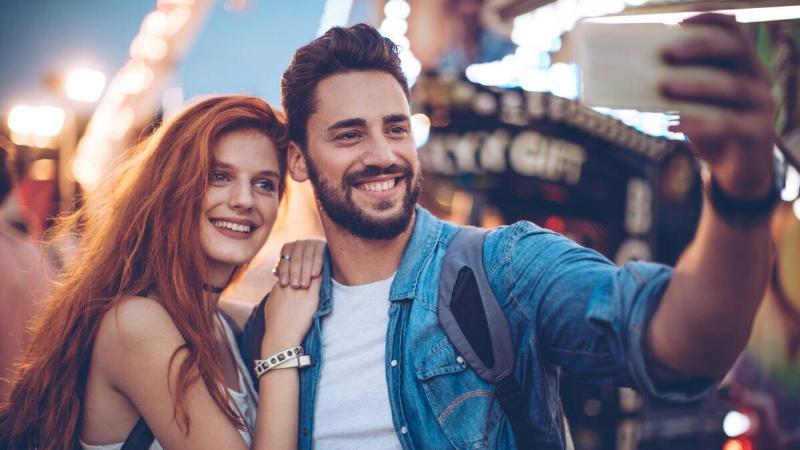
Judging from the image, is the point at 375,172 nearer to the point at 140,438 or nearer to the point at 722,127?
the point at 140,438

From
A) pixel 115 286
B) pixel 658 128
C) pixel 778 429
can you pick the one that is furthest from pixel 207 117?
pixel 658 128

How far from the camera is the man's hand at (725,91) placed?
45.2 inches

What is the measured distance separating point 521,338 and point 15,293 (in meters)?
2.80

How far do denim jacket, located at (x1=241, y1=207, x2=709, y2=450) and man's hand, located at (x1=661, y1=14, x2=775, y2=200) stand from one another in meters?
0.41

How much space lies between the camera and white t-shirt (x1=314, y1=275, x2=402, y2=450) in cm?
216

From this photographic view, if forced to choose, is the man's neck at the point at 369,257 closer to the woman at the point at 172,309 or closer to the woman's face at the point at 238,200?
the woman at the point at 172,309

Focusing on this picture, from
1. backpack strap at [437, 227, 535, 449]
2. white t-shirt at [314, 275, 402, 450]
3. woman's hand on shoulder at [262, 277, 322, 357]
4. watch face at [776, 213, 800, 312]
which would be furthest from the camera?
watch face at [776, 213, 800, 312]

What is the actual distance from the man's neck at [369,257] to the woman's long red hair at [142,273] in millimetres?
562

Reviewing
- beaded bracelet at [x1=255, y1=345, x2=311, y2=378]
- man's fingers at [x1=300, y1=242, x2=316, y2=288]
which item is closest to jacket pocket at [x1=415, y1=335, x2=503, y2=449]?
beaded bracelet at [x1=255, y1=345, x2=311, y2=378]

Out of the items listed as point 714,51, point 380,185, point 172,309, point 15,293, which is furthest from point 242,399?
point 714,51

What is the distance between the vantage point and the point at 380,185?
8.30 ft

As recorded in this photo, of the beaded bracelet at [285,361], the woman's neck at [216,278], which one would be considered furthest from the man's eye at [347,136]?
the beaded bracelet at [285,361]

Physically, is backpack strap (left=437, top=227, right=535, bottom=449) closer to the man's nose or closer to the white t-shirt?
the white t-shirt

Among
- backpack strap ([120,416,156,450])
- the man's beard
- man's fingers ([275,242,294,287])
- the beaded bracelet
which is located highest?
the man's beard
